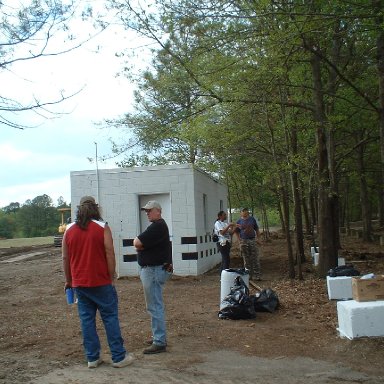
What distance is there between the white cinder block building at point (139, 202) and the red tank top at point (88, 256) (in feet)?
28.2

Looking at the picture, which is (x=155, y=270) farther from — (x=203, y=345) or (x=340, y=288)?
(x=340, y=288)

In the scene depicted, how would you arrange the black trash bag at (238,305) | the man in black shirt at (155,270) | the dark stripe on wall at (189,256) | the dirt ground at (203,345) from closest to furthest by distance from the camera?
the dirt ground at (203,345)
the man in black shirt at (155,270)
the black trash bag at (238,305)
the dark stripe on wall at (189,256)

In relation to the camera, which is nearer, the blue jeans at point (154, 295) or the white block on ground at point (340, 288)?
the blue jeans at point (154, 295)

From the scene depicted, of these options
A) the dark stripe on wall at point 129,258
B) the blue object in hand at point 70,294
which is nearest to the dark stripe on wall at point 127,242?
the dark stripe on wall at point 129,258

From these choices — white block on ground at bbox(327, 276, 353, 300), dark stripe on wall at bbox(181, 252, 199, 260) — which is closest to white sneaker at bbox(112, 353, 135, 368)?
white block on ground at bbox(327, 276, 353, 300)

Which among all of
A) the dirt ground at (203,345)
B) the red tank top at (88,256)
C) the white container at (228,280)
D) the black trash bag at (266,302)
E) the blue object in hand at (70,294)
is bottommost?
the dirt ground at (203,345)

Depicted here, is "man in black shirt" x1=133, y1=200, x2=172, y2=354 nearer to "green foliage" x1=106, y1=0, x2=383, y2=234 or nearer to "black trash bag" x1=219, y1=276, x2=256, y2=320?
"black trash bag" x1=219, y1=276, x2=256, y2=320

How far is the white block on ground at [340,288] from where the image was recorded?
9.20 metres

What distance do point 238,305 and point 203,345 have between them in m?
1.57

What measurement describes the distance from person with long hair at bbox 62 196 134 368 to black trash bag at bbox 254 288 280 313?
3.24 meters

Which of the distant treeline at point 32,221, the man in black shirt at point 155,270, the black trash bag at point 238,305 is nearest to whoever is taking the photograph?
the man in black shirt at point 155,270

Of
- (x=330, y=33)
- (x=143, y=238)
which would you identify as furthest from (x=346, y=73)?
(x=143, y=238)

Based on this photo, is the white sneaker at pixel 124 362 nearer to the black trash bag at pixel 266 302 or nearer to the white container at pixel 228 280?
the white container at pixel 228 280

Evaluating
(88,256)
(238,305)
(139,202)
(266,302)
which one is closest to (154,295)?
(88,256)
